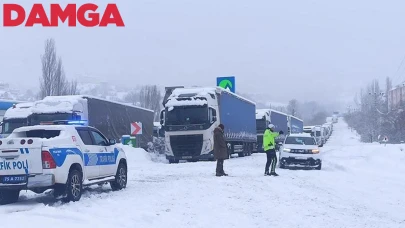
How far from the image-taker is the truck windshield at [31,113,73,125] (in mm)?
23938

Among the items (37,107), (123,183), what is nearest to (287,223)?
(123,183)

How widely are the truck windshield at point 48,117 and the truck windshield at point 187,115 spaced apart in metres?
5.20

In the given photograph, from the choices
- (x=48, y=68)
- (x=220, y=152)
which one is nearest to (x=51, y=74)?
(x=48, y=68)

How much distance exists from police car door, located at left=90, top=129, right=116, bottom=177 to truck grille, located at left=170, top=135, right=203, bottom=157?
12.3m

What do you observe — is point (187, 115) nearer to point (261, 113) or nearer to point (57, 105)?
point (57, 105)

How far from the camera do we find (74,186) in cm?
1182

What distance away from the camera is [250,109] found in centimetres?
3922

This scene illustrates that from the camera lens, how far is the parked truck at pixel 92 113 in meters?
24.2

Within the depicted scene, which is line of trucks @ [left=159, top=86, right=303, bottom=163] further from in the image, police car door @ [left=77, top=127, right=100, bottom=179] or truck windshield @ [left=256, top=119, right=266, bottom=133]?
truck windshield @ [left=256, top=119, right=266, bottom=133]

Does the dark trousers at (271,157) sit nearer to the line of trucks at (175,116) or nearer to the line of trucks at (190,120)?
the line of trucks at (175,116)

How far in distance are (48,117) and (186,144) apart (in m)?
6.97

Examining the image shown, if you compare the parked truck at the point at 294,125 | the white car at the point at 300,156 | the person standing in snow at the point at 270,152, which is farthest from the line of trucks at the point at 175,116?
the parked truck at the point at 294,125

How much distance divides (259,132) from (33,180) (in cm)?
3382

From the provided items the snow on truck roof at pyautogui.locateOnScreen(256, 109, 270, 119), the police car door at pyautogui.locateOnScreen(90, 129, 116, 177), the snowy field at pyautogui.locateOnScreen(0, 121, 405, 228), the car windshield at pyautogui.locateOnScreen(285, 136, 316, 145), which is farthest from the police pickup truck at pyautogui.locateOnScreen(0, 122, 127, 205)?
the snow on truck roof at pyautogui.locateOnScreen(256, 109, 270, 119)
